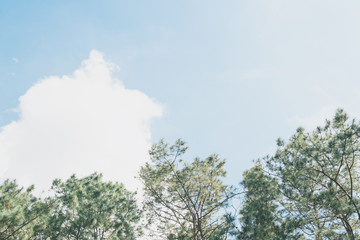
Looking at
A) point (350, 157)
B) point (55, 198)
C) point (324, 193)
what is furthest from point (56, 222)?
point (350, 157)

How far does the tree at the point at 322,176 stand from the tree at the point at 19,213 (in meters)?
7.15

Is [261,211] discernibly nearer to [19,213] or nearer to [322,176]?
[322,176]

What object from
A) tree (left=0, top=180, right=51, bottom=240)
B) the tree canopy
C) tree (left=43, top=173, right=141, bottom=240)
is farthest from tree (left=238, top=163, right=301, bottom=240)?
tree (left=0, top=180, right=51, bottom=240)

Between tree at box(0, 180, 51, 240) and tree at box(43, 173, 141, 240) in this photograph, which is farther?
tree at box(43, 173, 141, 240)

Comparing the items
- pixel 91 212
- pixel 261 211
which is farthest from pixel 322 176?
pixel 91 212

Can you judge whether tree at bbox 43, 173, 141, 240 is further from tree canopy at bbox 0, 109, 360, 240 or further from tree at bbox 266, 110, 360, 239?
tree at bbox 266, 110, 360, 239

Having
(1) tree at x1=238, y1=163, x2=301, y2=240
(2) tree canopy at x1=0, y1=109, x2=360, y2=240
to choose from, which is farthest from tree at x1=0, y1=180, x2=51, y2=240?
(1) tree at x1=238, y1=163, x2=301, y2=240

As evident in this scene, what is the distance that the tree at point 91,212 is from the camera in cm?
751

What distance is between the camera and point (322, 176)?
23.6 ft

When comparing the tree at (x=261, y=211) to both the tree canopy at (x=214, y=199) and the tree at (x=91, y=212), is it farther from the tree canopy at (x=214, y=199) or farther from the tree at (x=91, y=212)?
the tree at (x=91, y=212)

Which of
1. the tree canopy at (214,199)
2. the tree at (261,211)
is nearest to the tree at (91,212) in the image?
the tree canopy at (214,199)

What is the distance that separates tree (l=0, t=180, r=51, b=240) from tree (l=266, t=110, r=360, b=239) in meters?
7.15

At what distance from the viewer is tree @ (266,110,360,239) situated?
20.3ft

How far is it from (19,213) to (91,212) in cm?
200
